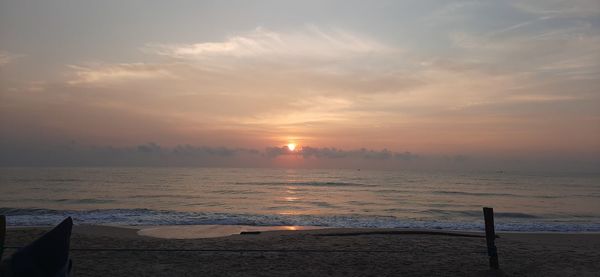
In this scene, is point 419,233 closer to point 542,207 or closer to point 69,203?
point 542,207

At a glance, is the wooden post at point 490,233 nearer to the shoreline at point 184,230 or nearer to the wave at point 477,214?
the shoreline at point 184,230

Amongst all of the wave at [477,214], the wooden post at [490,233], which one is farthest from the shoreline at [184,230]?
the wave at [477,214]

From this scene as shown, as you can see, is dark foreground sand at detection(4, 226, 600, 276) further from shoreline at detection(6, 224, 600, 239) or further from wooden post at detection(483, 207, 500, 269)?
shoreline at detection(6, 224, 600, 239)

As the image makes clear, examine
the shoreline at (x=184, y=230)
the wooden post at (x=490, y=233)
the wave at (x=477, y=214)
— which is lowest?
the wave at (x=477, y=214)

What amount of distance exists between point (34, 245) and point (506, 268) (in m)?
10.2

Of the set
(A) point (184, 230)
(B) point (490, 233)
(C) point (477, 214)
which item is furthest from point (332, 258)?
(C) point (477, 214)

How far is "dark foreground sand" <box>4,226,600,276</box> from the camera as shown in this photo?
401 inches

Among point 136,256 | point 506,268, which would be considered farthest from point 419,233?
point 136,256

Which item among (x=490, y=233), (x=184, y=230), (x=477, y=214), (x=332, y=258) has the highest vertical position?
(x=490, y=233)

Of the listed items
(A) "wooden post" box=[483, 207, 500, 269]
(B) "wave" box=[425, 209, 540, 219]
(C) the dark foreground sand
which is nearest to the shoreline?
(C) the dark foreground sand

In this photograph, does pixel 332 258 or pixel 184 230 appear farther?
pixel 184 230

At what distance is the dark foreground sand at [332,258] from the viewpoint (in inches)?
401

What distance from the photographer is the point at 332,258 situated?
454 inches

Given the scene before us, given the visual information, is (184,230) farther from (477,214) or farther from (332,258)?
(477,214)
